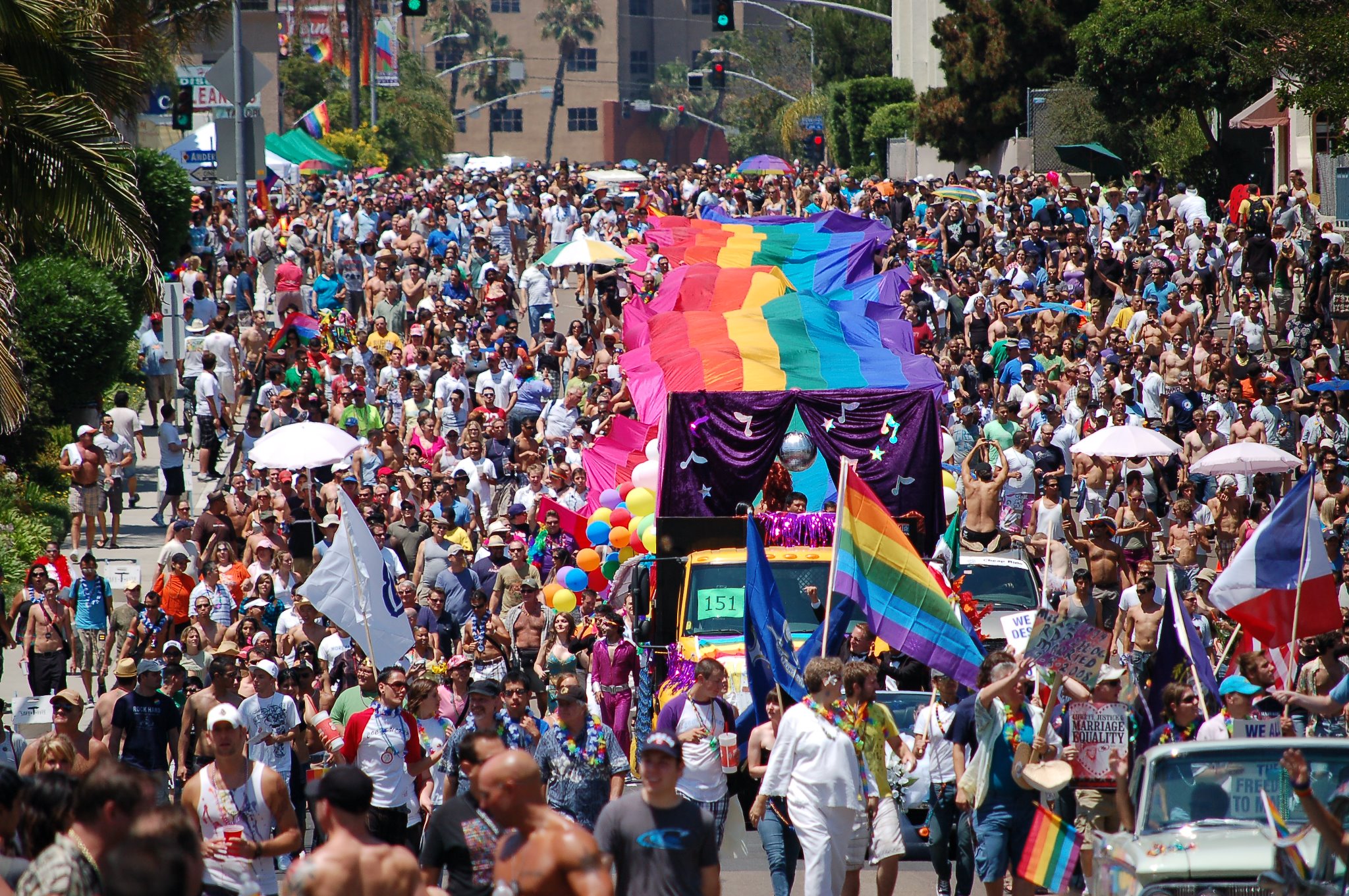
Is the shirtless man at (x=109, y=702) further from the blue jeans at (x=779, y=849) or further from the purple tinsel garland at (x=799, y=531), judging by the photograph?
the purple tinsel garland at (x=799, y=531)

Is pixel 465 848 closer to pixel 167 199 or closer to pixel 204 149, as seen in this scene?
pixel 167 199

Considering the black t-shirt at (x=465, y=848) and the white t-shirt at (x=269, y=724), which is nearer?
A: the black t-shirt at (x=465, y=848)

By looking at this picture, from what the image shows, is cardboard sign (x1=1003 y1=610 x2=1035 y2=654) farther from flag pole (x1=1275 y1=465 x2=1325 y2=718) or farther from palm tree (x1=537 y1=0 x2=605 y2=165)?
palm tree (x1=537 y1=0 x2=605 y2=165)

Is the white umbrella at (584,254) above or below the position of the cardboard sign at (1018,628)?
above

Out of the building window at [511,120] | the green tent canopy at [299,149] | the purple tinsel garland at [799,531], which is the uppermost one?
the building window at [511,120]

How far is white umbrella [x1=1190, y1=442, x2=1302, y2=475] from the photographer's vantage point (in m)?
18.8

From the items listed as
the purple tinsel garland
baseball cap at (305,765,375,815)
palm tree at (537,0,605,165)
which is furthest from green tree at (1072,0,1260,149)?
palm tree at (537,0,605,165)

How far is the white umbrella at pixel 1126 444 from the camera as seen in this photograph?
19.1 m

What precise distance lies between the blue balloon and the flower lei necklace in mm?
8277

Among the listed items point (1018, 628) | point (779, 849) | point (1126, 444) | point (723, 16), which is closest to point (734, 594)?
point (1018, 628)

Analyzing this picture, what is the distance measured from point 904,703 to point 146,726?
5.01 m

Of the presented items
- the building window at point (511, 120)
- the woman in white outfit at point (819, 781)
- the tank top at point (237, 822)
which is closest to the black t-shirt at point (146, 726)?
the tank top at point (237, 822)

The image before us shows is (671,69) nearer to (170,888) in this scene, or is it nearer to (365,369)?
(365,369)

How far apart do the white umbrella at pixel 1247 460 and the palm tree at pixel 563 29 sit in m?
114
